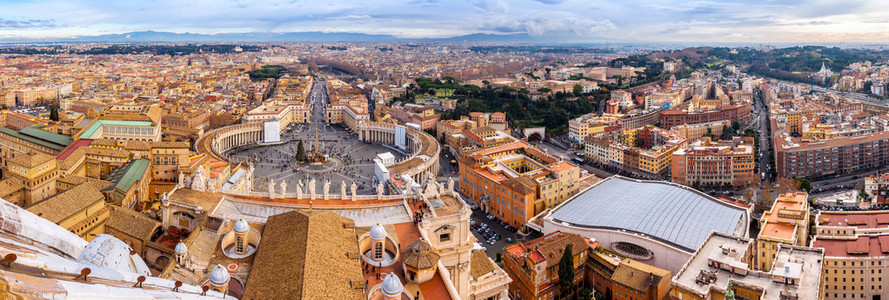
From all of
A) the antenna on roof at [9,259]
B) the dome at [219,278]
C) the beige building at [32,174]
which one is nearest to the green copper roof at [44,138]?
the beige building at [32,174]

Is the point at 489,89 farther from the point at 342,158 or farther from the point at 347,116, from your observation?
the point at 342,158

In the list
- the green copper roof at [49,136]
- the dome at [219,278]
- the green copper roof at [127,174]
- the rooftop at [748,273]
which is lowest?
the rooftop at [748,273]

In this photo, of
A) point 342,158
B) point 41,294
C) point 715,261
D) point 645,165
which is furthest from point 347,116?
point 41,294

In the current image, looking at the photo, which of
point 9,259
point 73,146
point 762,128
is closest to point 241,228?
point 9,259

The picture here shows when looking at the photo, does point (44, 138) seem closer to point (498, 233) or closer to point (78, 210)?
point (78, 210)

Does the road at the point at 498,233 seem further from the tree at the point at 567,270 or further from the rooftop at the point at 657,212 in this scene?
the tree at the point at 567,270

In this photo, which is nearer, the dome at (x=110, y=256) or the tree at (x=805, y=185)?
the dome at (x=110, y=256)

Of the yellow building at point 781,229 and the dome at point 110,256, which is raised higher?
the dome at point 110,256
